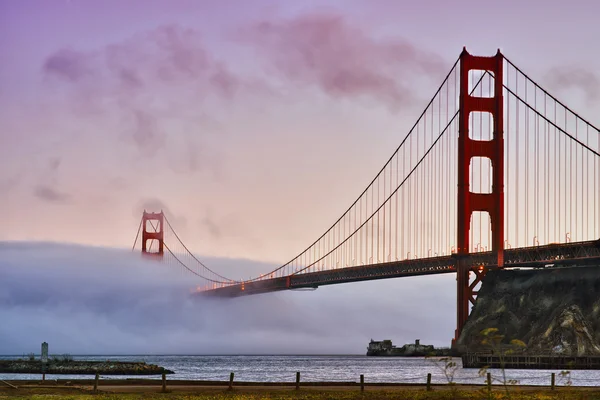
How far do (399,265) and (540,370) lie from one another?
85.6ft

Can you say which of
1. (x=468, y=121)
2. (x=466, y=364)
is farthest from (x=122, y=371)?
(x=468, y=121)

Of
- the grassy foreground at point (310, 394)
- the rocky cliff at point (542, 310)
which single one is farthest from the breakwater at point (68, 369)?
the grassy foreground at point (310, 394)

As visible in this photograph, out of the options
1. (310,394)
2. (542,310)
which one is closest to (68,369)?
(542,310)

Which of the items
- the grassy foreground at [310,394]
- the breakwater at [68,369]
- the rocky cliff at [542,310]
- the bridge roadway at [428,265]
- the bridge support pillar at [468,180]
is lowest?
the breakwater at [68,369]

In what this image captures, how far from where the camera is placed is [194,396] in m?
46.9

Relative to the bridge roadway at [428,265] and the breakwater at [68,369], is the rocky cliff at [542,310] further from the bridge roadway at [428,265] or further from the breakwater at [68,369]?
the breakwater at [68,369]

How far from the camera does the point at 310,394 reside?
158 ft

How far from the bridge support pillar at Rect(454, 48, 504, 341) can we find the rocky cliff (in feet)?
8.43

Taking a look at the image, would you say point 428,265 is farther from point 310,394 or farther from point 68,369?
point 310,394

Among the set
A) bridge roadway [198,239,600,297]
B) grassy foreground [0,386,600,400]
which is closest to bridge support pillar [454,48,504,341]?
bridge roadway [198,239,600,297]

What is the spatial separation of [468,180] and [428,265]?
35.4ft

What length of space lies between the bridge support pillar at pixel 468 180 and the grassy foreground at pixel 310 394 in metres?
61.8

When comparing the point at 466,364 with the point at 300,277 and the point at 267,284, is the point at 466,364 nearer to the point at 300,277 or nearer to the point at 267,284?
the point at 300,277

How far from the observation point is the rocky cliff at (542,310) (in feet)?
338
